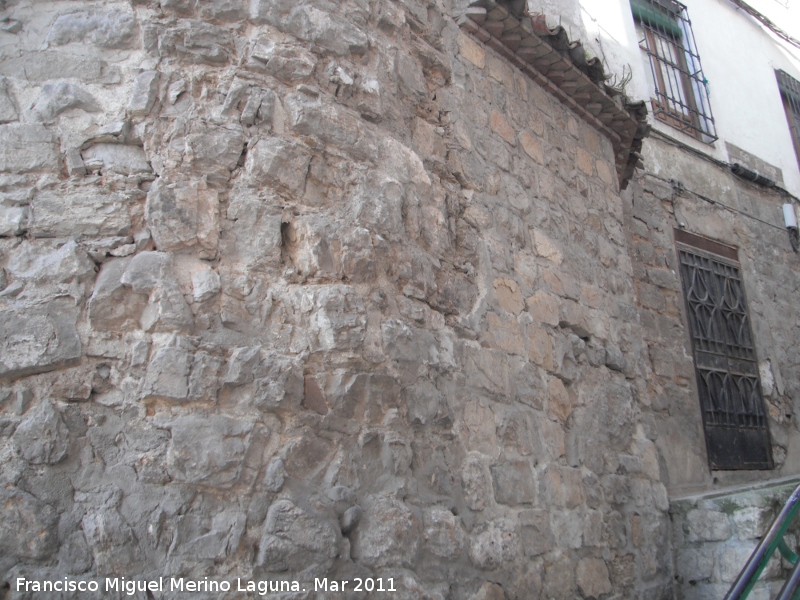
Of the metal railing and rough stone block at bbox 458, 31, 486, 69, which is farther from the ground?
rough stone block at bbox 458, 31, 486, 69

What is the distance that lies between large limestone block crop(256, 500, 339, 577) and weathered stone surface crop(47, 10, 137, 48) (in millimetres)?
1487

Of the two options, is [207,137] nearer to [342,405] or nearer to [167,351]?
[167,351]

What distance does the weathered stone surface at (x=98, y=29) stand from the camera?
7.27ft

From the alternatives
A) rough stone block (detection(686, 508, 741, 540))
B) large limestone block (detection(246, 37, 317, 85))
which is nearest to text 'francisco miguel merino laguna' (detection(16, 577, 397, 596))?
large limestone block (detection(246, 37, 317, 85))

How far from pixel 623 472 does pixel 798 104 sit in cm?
574

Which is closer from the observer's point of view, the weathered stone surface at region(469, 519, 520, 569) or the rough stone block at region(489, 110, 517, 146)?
the weathered stone surface at region(469, 519, 520, 569)

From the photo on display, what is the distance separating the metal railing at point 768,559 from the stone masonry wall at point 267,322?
0.53 metres

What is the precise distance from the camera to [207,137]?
2131 mm

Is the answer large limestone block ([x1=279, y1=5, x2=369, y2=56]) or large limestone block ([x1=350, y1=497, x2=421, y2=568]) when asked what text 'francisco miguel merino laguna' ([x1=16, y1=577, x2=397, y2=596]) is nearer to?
large limestone block ([x1=350, y1=497, x2=421, y2=568])

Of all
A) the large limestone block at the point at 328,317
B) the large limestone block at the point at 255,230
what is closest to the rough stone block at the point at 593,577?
the large limestone block at the point at 328,317

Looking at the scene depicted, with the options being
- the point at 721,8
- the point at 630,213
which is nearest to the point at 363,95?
the point at 630,213

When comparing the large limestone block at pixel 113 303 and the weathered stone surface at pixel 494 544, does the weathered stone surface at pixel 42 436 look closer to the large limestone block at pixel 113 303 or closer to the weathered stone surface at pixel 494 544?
the large limestone block at pixel 113 303

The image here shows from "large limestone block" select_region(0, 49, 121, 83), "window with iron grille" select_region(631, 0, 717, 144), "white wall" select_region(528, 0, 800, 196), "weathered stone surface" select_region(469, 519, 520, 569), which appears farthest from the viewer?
"window with iron grille" select_region(631, 0, 717, 144)

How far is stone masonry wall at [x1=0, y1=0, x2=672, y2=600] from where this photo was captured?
5.85ft
